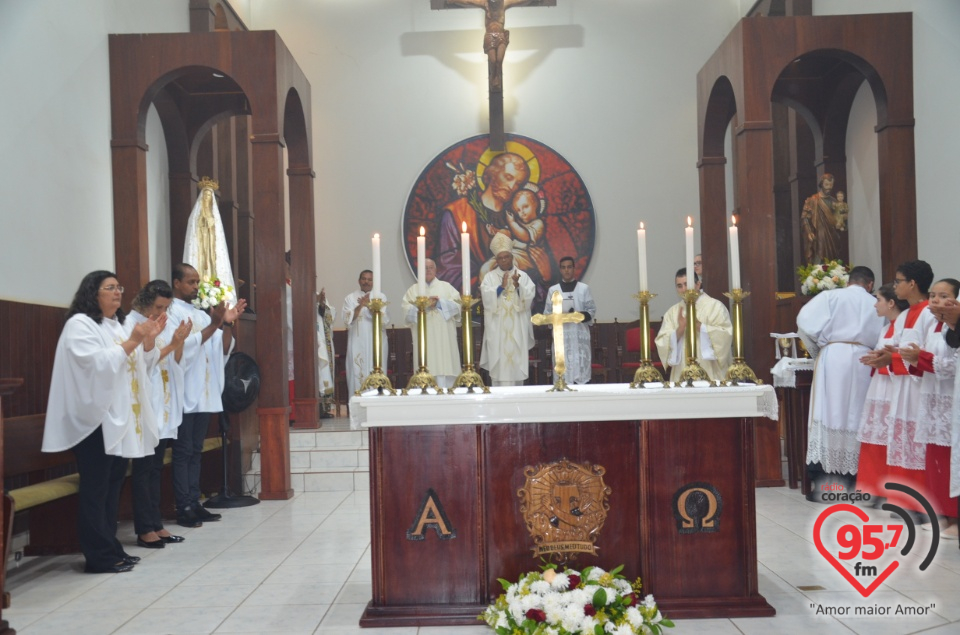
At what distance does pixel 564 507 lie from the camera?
4.17 m

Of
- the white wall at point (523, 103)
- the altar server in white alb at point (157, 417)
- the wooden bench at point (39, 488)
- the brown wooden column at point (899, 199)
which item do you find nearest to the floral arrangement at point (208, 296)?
the altar server in white alb at point (157, 417)

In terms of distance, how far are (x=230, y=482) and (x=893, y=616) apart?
5667 millimetres

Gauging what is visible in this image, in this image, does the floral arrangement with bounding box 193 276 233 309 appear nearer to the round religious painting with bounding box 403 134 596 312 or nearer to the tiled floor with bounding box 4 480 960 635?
the tiled floor with bounding box 4 480 960 635

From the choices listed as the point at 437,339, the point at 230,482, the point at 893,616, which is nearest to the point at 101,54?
the point at 230,482

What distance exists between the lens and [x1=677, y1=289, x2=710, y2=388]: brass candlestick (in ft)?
14.4

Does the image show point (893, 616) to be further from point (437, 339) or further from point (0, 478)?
point (437, 339)

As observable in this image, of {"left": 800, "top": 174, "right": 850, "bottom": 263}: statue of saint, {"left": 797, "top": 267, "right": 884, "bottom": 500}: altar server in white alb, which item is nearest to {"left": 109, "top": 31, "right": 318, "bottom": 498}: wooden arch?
{"left": 797, "top": 267, "right": 884, "bottom": 500}: altar server in white alb

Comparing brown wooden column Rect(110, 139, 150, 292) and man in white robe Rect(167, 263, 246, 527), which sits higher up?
brown wooden column Rect(110, 139, 150, 292)

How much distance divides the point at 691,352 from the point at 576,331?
6485mm

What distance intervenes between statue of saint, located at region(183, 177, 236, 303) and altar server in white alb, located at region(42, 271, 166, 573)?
3795 millimetres

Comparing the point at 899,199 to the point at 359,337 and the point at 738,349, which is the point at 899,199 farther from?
the point at 359,337

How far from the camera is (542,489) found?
165 inches

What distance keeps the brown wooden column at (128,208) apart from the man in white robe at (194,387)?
35.0 inches

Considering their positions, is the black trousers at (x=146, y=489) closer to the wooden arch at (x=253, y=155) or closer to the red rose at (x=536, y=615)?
the wooden arch at (x=253, y=155)
